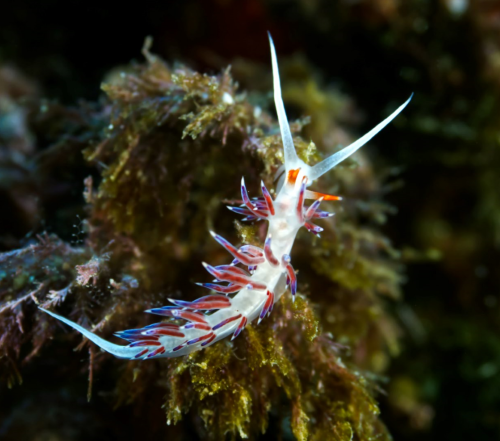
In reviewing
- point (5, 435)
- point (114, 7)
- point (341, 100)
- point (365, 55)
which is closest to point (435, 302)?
point (341, 100)

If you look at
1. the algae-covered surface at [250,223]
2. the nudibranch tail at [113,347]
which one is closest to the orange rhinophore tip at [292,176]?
the algae-covered surface at [250,223]

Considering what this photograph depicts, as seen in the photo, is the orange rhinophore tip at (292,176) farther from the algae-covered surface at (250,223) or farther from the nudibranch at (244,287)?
the algae-covered surface at (250,223)

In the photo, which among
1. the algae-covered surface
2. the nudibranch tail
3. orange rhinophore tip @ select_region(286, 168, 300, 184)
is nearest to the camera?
the nudibranch tail

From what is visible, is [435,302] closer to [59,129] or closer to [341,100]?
[341,100]

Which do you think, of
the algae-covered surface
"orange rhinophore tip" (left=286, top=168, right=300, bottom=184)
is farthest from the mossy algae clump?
"orange rhinophore tip" (left=286, top=168, right=300, bottom=184)

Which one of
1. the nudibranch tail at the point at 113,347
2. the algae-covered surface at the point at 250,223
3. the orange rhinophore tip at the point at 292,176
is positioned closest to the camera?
the nudibranch tail at the point at 113,347

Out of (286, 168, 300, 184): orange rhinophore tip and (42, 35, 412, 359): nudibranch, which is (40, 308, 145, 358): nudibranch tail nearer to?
(42, 35, 412, 359): nudibranch
